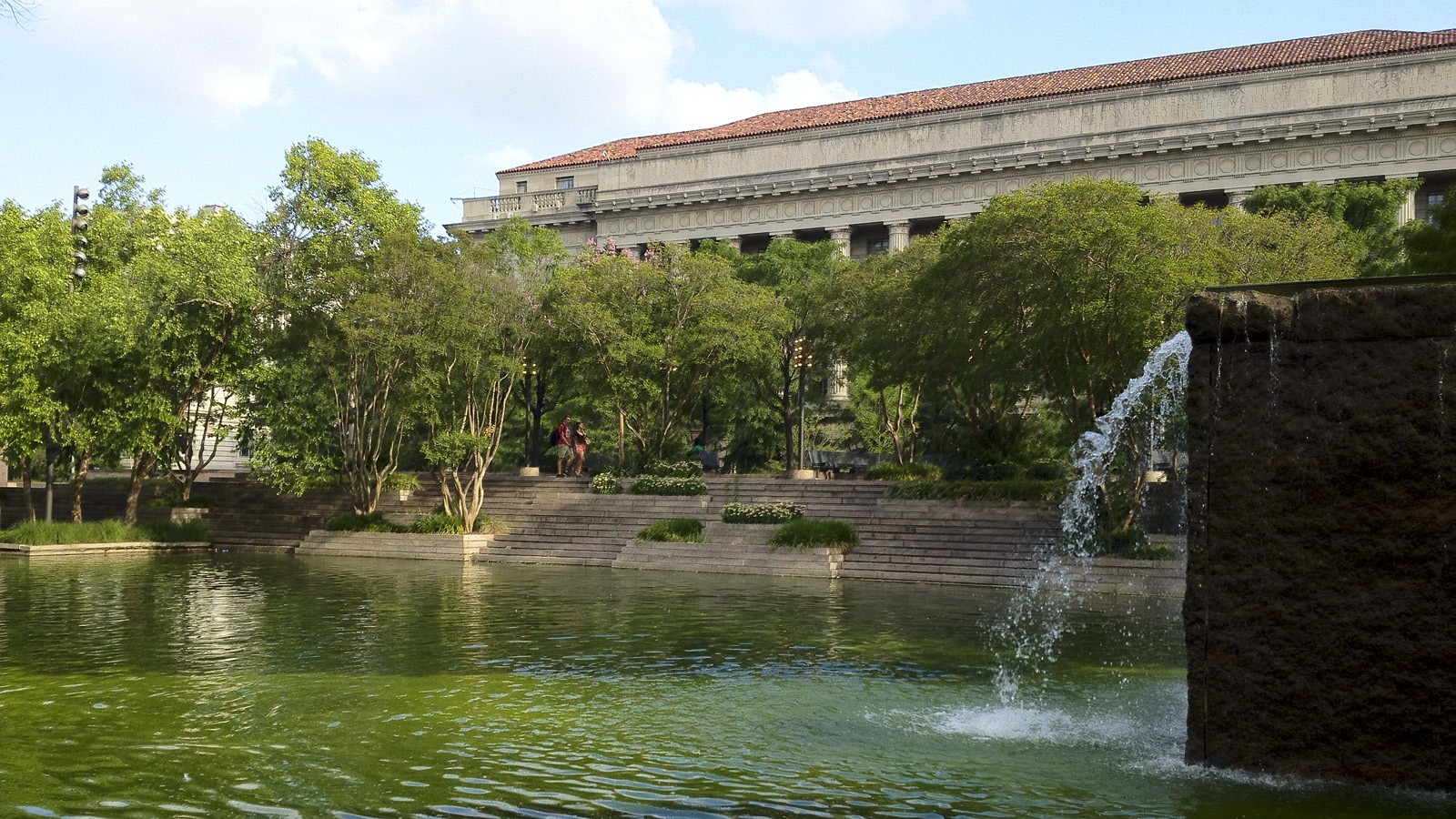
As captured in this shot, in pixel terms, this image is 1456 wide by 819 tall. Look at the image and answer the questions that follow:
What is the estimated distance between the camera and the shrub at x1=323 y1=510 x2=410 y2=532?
128ft

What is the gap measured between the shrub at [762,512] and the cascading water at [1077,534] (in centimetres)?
722

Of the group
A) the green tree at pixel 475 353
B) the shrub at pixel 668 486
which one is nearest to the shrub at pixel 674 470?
the shrub at pixel 668 486

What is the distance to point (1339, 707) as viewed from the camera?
9008 millimetres

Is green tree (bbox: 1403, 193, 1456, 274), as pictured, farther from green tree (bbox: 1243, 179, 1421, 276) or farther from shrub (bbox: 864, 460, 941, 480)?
green tree (bbox: 1243, 179, 1421, 276)

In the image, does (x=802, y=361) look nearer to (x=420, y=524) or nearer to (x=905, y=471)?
(x=905, y=471)

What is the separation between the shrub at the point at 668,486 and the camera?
38.8 metres

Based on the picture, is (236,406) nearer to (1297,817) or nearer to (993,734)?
(993,734)

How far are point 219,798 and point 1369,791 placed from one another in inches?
296

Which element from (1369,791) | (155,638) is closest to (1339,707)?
(1369,791)

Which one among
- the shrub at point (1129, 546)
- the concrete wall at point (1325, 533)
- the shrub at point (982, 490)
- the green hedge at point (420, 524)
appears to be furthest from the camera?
the green hedge at point (420, 524)

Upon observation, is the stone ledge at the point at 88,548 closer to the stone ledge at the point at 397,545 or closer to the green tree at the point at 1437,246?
the stone ledge at the point at 397,545

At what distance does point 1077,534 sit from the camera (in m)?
30.0

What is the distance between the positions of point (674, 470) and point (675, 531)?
641 centimetres

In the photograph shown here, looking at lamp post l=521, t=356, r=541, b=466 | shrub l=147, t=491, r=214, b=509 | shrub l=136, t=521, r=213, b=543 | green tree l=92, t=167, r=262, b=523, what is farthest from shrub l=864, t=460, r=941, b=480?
shrub l=147, t=491, r=214, b=509
